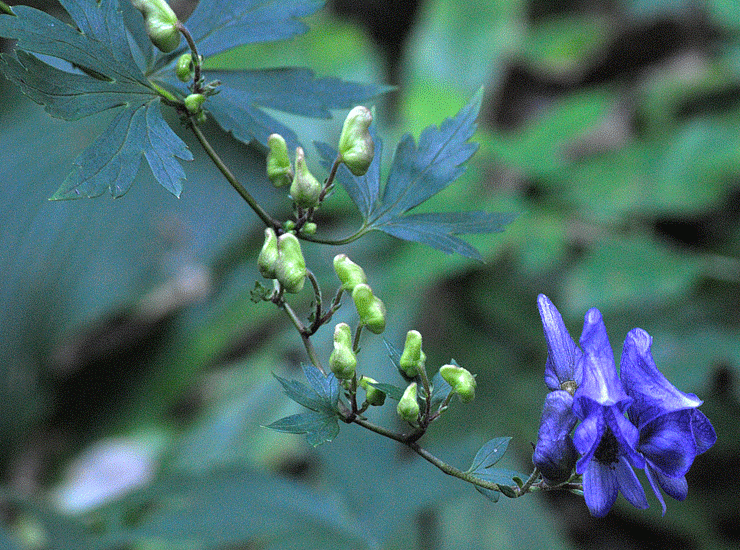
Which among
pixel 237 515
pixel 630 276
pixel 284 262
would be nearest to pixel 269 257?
pixel 284 262

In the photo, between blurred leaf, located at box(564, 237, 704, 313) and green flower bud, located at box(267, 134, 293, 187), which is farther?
blurred leaf, located at box(564, 237, 704, 313)

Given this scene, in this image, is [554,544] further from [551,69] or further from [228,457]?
[551,69]

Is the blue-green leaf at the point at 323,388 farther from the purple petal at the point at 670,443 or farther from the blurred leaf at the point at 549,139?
the blurred leaf at the point at 549,139

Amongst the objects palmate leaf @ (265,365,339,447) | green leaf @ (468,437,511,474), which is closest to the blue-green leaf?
palmate leaf @ (265,365,339,447)

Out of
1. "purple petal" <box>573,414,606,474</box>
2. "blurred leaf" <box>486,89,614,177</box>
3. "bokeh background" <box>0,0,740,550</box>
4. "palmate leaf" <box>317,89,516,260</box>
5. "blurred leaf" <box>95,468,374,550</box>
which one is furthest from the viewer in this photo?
"blurred leaf" <box>486,89,614,177</box>

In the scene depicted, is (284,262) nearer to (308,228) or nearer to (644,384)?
(308,228)

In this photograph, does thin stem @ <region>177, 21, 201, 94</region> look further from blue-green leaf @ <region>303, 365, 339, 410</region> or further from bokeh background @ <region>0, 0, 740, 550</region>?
bokeh background @ <region>0, 0, 740, 550</region>

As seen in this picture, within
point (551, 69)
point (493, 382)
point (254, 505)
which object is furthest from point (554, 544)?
point (551, 69)
